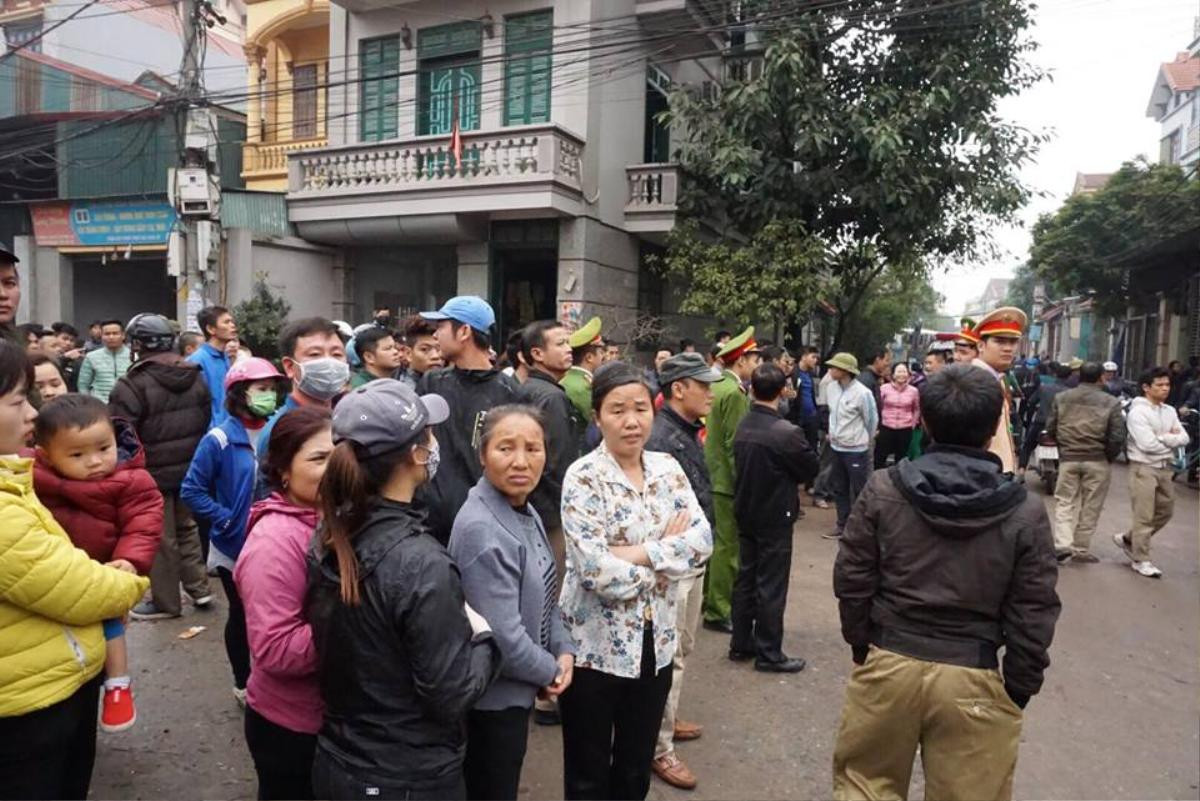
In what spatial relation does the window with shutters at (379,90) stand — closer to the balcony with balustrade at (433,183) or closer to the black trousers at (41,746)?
the balcony with balustrade at (433,183)

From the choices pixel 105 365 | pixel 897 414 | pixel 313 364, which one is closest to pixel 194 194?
pixel 105 365

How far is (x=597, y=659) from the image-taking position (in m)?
2.50

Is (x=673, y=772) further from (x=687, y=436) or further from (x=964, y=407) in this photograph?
(x=964, y=407)

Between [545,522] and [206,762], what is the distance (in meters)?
1.80

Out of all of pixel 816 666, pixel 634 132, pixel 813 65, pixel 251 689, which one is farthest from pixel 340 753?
pixel 634 132

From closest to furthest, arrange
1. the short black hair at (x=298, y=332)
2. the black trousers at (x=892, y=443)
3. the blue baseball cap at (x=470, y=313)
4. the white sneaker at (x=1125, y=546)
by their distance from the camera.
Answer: the blue baseball cap at (x=470, y=313)
the short black hair at (x=298, y=332)
the white sneaker at (x=1125, y=546)
the black trousers at (x=892, y=443)

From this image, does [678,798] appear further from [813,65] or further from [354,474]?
[813,65]

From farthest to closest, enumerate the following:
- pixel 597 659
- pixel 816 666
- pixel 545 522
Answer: pixel 816 666, pixel 545 522, pixel 597 659

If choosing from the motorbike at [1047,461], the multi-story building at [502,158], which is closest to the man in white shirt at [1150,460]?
the motorbike at [1047,461]

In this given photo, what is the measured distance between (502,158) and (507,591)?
9944 mm

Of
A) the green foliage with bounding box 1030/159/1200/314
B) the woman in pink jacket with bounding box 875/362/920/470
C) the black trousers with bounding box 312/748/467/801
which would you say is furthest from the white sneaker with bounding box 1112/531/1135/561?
the green foliage with bounding box 1030/159/1200/314

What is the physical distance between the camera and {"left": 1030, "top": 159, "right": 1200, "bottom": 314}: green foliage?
18.5m

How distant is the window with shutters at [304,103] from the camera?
15172 millimetres

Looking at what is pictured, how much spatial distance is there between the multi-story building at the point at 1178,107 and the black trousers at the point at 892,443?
2603 centimetres
